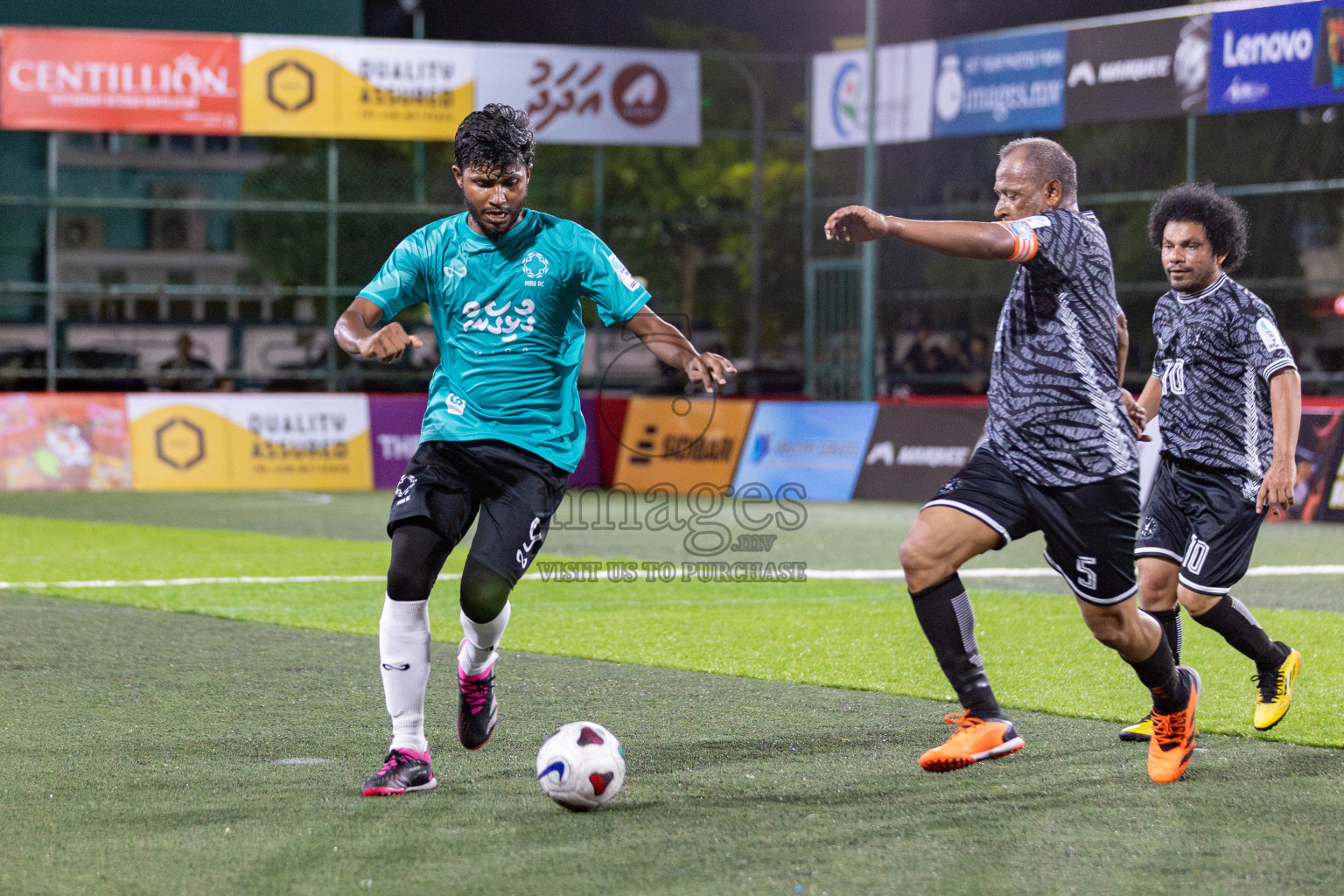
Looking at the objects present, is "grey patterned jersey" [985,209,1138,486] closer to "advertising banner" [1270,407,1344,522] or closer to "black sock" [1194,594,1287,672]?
"black sock" [1194,594,1287,672]

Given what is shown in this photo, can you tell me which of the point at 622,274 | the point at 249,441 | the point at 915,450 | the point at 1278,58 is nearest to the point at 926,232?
the point at 622,274

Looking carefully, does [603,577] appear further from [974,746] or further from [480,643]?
[974,746]

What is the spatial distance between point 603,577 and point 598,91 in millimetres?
14425

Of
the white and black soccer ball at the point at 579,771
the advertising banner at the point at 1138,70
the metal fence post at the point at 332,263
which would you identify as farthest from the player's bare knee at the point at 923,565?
the metal fence post at the point at 332,263

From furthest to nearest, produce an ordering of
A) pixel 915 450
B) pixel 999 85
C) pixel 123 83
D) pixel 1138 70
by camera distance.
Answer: pixel 123 83, pixel 999 85, pixel 1138 70, pixel 915 450

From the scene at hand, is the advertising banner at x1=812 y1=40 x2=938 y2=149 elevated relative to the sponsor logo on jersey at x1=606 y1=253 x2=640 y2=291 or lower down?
elevated

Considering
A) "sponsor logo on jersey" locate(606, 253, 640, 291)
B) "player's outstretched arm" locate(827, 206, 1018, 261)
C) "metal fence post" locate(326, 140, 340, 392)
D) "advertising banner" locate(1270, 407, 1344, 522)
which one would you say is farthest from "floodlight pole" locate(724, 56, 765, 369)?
"player's outstretched arm" locate(827, 206, 1018, 261)

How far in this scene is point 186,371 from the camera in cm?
2519

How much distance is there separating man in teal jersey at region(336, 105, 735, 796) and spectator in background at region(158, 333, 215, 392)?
20631 mm

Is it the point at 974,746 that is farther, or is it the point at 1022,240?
the point at 974,746

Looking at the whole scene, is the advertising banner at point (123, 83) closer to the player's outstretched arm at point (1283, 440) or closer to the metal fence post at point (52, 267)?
the metal fence post at point (52, 267)

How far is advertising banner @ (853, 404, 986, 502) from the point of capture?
59.0 ft

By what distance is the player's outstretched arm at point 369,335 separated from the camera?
4.87 metres

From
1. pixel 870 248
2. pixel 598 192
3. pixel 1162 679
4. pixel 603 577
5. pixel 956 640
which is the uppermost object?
pixel 598 192
